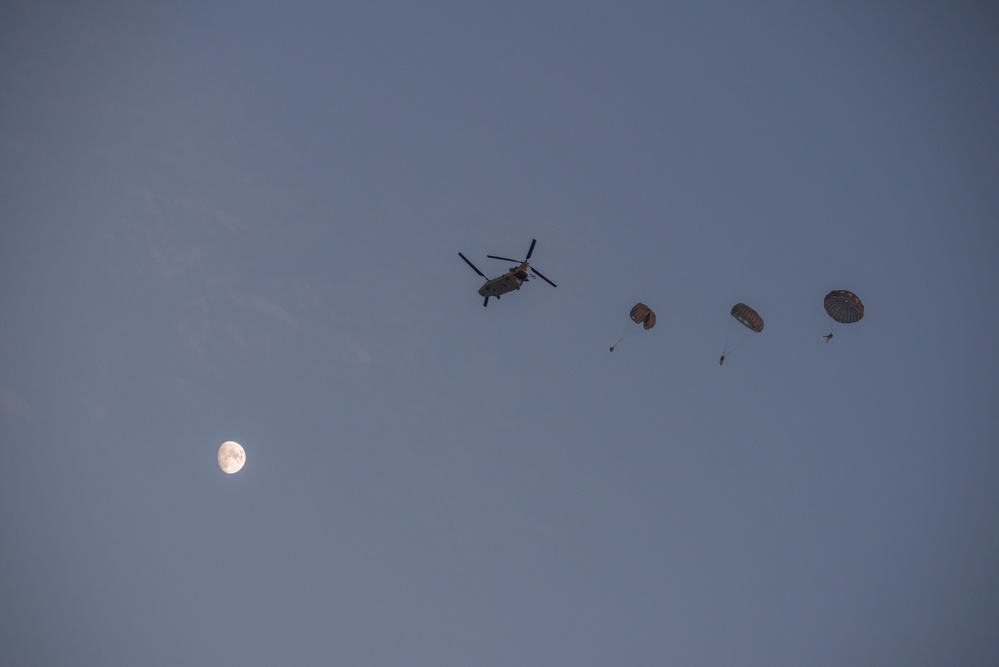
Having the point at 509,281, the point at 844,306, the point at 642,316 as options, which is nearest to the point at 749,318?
the point at 844,306

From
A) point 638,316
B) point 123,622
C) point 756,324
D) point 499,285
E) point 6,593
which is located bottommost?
point 6,593

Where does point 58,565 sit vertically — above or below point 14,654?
above

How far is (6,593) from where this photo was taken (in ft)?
279

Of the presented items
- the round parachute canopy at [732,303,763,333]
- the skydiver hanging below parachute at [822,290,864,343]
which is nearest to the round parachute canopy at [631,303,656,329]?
the round parachute canopy at [732,303,763,333]

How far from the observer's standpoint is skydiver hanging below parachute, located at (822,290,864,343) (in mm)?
42531

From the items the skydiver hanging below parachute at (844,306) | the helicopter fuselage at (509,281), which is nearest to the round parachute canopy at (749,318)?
the skydiver hanging below parachute at (844,306)

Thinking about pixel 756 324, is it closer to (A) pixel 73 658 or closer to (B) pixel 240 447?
(B) pixel 240 447

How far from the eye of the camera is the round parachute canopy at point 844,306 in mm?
42531

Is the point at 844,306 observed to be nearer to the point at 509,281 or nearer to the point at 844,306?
the point at 844,306

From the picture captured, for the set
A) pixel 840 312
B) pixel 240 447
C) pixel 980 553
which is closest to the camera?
Result: pixel 840 312

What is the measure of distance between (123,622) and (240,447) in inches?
1557

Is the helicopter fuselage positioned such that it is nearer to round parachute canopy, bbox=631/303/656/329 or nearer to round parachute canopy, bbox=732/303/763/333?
round parachute canopy, bbox=631/303/656/329

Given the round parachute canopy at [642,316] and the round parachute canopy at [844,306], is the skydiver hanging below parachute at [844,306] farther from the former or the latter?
the round parachute canopy at [642,316]

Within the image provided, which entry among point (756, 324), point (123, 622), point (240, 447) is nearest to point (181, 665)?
point (123, 622)
